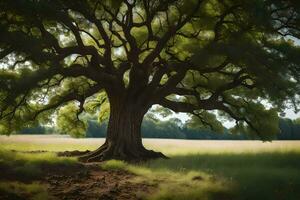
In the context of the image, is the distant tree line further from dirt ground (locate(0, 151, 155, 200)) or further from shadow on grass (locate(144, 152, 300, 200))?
dirt ground (locate(0, 151, 155, 200))

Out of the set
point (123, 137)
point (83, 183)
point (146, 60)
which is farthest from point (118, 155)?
point (83, 183)

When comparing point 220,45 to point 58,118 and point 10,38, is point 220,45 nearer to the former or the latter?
point 10,38

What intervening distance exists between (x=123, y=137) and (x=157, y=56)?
16.6 feet

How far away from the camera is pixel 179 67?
81.6 feet

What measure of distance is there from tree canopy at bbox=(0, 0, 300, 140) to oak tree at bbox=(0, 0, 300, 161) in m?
0.06

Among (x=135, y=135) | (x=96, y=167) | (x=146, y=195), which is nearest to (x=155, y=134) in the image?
(x=135, y=135)

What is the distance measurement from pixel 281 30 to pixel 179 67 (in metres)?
5.92

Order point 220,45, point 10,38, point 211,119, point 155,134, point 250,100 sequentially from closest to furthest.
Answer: point 10,38, point 220,45, point 250,100, point 211,119, point 155,134

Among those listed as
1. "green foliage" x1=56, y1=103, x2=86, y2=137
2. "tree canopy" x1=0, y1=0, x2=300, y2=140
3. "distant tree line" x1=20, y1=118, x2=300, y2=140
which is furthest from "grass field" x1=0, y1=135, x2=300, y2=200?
"distant tree line" x1=20, y1=118, x2=300, y2=140

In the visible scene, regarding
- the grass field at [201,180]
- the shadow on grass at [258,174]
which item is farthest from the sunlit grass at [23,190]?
the shadow on grass at [258,174]

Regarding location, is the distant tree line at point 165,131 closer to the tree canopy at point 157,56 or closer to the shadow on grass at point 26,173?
the tree canopy at point 157,56

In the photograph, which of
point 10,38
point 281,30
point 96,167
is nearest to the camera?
point 10,38

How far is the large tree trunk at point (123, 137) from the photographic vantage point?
25.1 meters

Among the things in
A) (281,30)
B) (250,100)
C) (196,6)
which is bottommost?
(250,100)
